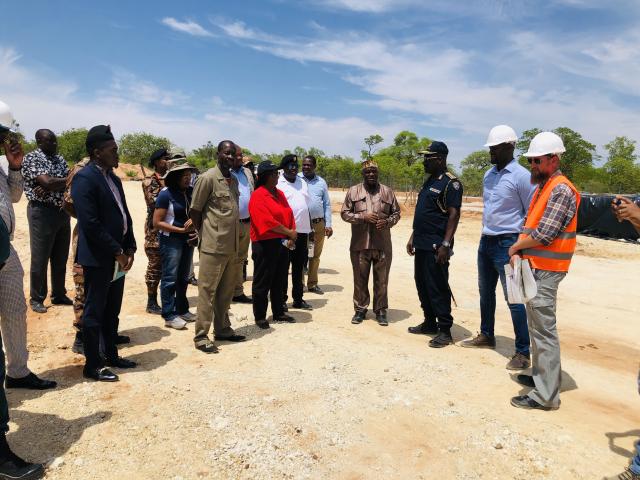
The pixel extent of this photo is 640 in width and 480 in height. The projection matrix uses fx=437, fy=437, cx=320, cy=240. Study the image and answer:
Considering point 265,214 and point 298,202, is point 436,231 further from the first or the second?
point 298,202

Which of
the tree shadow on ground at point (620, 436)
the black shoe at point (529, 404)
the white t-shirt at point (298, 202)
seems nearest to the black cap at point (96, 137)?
the white t-shirt at point (298, 202)

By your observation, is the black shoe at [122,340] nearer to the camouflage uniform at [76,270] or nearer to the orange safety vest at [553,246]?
the camouflage uniform at [76,270]

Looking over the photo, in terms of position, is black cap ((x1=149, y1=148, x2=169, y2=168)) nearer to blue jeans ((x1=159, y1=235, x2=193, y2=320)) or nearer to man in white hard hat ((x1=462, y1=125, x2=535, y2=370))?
blue jeans ((x1=159, y1=235, x2=193, y2=320))

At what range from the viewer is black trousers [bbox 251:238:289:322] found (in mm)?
5141

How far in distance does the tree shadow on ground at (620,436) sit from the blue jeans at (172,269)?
4.42 meters

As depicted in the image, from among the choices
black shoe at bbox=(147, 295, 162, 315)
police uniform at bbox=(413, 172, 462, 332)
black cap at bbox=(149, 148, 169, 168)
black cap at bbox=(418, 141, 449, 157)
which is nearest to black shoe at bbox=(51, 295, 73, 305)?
black shoe at bbox=(147, 295, 162, 315)

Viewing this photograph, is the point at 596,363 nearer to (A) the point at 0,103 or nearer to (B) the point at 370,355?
(B) the point at 370,355

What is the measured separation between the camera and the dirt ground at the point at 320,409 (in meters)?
2.72

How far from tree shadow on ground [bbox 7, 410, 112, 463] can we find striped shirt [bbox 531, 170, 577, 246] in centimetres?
348

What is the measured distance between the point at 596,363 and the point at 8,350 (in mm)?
5434

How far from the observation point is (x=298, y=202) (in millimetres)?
6117

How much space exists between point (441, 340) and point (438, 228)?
4.04ft

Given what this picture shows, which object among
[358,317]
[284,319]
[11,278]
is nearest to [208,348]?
[284,319]

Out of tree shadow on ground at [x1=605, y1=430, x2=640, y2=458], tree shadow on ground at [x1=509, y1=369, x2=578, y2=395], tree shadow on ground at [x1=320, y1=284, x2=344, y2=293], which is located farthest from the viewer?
tree shadow on ground at [x1=320, y1=284, x2=344, y2=293]
